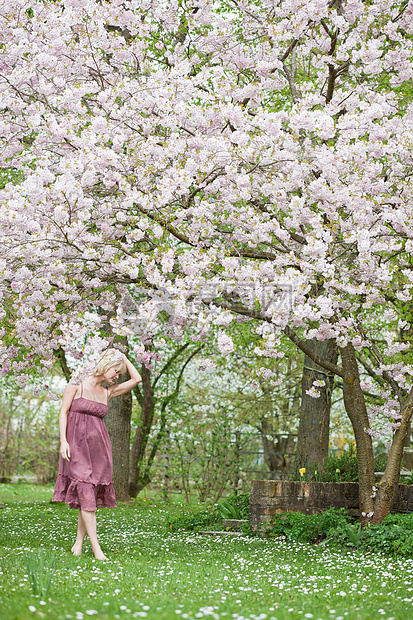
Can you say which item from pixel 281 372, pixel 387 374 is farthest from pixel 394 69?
pixel 281 372

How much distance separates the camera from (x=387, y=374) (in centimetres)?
784

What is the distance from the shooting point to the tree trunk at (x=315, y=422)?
32.6ft

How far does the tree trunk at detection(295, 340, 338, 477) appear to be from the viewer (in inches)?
391

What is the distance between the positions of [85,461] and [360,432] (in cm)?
306

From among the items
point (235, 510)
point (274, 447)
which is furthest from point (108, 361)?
point (274, 447)

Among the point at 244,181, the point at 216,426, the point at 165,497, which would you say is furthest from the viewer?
the point at 165,497

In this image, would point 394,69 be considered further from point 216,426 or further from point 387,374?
point 216,426

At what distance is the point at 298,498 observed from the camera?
26.8ft

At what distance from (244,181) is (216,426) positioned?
7.51 m

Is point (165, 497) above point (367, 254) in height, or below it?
below

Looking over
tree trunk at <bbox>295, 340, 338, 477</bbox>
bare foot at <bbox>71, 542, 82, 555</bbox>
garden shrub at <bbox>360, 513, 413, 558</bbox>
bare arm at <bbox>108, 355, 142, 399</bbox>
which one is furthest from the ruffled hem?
tree trunk at <bbox>295, 340, 338, 477</bbox>

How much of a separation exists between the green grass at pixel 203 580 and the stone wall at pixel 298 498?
48 cm

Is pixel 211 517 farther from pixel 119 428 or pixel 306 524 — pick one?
pixel 119 428

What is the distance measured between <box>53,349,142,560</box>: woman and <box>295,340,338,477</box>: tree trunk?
4322mm
